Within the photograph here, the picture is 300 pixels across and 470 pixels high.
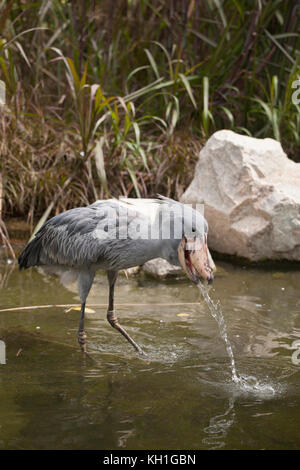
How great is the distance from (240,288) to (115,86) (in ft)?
11.1

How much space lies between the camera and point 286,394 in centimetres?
360

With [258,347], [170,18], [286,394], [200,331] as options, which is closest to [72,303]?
[200,331]

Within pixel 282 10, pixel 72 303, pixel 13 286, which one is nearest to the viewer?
pixel 72 303

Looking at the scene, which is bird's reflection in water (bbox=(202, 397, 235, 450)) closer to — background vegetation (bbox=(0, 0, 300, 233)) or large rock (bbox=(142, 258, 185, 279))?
large rock (bbox=(142, 258, 185, 279))

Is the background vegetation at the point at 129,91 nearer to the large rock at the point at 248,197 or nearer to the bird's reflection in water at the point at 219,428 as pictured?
the large rock at the point at 248,197

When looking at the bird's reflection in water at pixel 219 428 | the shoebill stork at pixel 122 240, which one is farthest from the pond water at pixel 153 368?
the shoebill stork at pixel 122 240

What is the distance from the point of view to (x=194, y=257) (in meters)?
3.82

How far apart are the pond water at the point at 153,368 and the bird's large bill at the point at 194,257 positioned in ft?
1.91

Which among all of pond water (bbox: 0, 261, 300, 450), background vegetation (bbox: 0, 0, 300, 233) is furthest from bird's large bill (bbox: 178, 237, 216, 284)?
background vegetation (bbox: 0, 0, 300, 233)

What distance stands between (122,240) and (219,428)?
1.32 metres

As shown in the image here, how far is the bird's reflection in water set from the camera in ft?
9.87

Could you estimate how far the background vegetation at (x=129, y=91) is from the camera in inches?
274

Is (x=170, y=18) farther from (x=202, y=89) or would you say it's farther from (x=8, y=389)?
(x=8, y=389)

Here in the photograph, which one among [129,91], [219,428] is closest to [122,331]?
[219,428]
